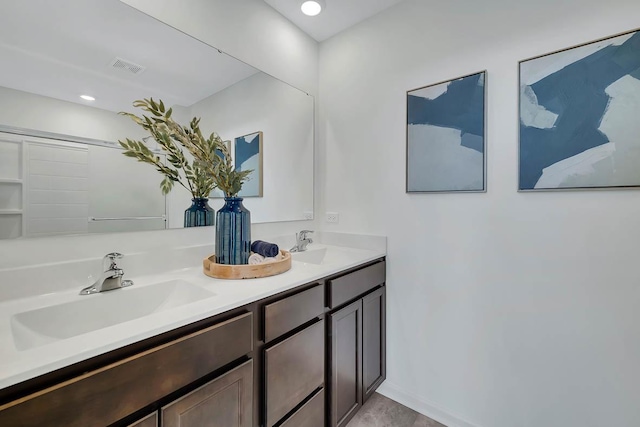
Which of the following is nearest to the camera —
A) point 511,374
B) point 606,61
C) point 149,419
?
point 149,419

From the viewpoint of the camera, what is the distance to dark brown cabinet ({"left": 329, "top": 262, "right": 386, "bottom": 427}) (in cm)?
136

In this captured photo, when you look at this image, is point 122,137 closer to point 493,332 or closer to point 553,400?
point 493,332

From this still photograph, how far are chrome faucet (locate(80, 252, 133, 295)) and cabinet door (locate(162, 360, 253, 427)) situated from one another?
21.3 inches

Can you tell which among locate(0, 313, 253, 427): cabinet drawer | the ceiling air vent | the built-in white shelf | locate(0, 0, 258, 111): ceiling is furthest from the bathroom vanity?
the ceiling air vent

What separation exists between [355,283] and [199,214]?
3.01 ft

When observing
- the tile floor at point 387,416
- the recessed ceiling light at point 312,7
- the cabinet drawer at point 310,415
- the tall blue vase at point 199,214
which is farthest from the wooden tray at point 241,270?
the recessed ceiling light at point 312,7

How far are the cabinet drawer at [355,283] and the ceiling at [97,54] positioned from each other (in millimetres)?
1201

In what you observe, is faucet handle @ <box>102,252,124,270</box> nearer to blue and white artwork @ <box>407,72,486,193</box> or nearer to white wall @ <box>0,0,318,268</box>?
white wall @ <box>0,0,318,268</box>

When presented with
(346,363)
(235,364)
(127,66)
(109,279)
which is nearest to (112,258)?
(109,279)

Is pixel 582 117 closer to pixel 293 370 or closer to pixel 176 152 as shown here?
pixel 293 370

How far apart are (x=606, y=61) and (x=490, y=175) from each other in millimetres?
600

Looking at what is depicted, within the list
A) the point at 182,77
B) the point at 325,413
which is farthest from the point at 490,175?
the point at 182,77

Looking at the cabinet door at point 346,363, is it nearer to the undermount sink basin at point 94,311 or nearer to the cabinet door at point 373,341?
the cabinet door at point 373,341

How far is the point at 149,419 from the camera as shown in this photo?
718 mm
